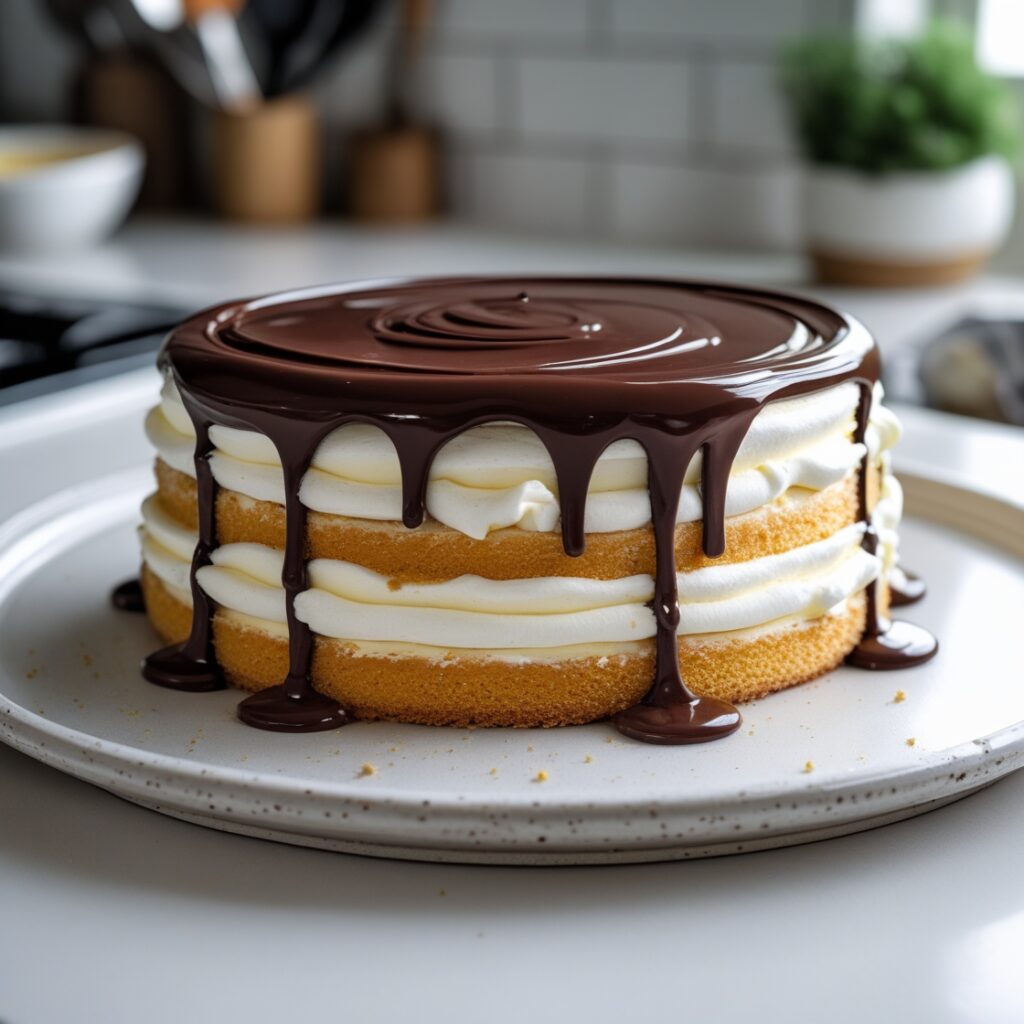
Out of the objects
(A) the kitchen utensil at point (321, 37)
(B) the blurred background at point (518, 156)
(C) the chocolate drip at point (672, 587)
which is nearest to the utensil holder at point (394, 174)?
(B) the blurred background at point (518, 156)

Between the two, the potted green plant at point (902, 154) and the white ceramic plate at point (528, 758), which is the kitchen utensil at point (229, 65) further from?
the white ceramic plate at point (528, 758)

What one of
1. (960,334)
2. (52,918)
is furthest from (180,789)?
(960,334)

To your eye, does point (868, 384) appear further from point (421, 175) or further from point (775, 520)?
point (421, 175)

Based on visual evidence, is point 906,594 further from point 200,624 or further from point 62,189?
point 62,189

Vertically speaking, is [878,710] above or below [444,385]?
below

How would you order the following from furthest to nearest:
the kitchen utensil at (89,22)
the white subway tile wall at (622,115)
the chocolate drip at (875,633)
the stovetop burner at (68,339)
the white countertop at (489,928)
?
the kitchen utensil at (89,22), the white subway tile wall at (622,115), the stovetop burner at (68,339), the chocolate drip at (875,633), the white countertop at (489,928)

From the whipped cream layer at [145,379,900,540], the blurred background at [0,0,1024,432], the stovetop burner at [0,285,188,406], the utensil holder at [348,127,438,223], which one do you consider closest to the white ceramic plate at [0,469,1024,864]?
the whipped cream layer at [145,379,900,540]

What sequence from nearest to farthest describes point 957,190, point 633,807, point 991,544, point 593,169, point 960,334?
point 633,807, point 991,544, point 960,334, point 957,190, point 593,169

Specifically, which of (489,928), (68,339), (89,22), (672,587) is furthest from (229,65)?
(489,928)
